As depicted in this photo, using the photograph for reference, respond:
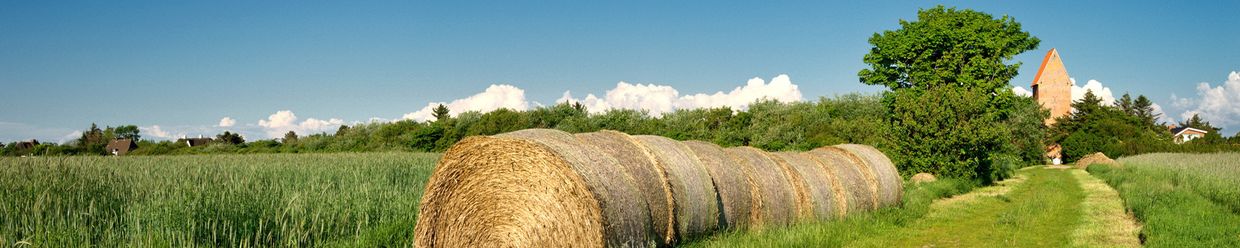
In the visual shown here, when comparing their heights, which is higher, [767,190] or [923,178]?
[767,190]

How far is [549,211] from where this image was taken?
6.80m

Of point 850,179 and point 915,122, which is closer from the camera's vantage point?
point 850,179

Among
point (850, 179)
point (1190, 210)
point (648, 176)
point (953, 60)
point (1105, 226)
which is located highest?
point (953, 60)

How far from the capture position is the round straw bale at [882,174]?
1294cm

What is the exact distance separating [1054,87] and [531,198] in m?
74.5

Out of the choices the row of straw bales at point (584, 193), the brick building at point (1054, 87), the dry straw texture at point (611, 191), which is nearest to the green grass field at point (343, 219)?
the row of straw bales at point (584, 193)

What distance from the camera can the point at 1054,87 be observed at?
68188 mm

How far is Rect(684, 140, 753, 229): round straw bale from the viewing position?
8367 millimetres

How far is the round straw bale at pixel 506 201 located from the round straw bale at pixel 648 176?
64cm

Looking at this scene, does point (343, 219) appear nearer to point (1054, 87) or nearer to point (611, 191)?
point (611, 191)

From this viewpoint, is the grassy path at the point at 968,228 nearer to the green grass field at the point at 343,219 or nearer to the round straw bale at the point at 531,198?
the green grass field at the point at 343,219

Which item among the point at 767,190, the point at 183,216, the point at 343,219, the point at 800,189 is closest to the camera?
the point at 183,216

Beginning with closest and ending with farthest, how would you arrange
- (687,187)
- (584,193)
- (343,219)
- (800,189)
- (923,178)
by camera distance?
1. (584,193)
2. (687,187)
3. (343,219)
4. (800,189)
5. (923,178)

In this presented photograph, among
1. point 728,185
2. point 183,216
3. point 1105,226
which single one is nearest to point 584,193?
point 728,185
